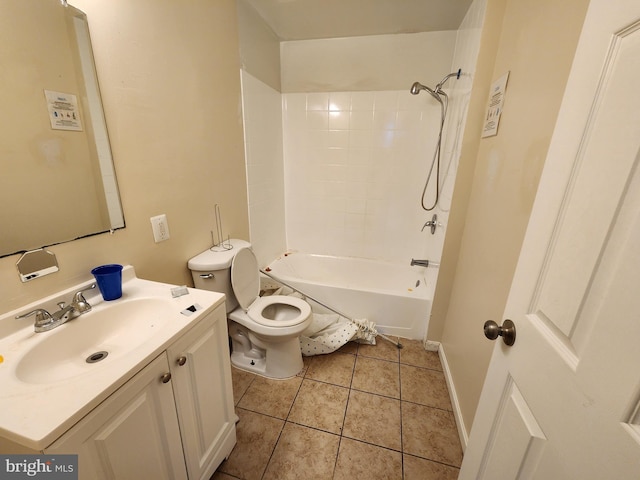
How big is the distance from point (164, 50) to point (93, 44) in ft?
1.09

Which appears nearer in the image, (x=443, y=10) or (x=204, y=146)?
(x=204, y=146)

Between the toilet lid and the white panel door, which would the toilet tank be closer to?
the toilet lid

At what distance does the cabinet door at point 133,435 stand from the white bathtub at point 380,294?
142 cm

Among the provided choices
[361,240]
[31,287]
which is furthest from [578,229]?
[361,240]

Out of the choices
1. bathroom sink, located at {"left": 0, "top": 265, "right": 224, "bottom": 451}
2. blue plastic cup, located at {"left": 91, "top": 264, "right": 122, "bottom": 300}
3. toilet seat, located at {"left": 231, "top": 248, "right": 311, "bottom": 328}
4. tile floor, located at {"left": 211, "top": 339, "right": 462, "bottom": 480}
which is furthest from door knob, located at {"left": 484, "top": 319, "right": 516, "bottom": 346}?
blue plastic cup, located at {"left": 91, "top": 264, "right": 122, "bottom": 300}

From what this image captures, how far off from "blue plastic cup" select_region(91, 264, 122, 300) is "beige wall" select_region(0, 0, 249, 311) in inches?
2.4

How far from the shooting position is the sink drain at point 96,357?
0.85 m

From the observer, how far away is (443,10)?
5.87ft

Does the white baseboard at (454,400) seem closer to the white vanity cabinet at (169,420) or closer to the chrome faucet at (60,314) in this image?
the white vanity cabinet at (169,420)

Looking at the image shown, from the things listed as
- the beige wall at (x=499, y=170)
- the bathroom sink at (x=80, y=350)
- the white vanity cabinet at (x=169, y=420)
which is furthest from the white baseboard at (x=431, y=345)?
the bathroom sink at (x=80, y=350)

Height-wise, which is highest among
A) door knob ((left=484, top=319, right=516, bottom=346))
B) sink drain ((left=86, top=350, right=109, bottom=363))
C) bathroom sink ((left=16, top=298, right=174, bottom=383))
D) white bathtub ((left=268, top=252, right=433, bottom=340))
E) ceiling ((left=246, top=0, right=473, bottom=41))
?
ceiling ((left=246, top=0, right=473, bottom=41))

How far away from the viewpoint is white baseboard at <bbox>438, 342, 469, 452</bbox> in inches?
51.3

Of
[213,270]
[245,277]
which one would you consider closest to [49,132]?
[213,270]

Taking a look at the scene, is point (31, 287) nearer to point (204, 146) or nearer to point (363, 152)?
point (204, 146)
